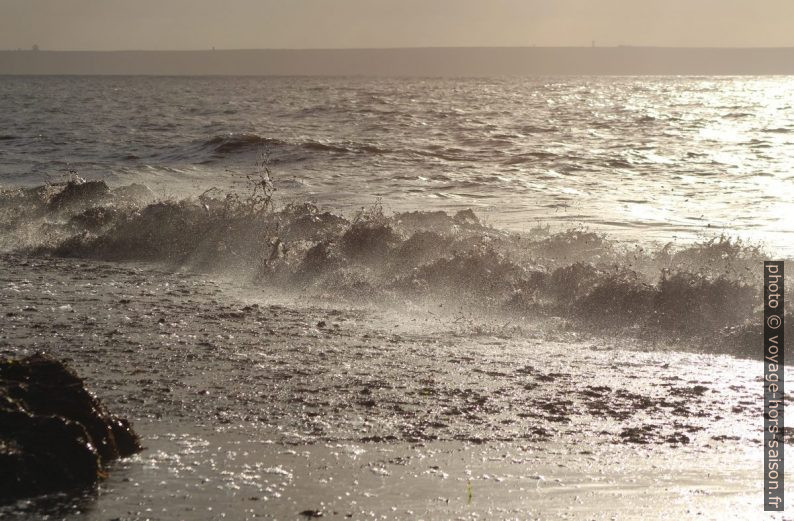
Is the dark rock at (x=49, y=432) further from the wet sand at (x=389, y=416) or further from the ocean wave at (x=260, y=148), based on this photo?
the ocean wave at (x=260, y=148)

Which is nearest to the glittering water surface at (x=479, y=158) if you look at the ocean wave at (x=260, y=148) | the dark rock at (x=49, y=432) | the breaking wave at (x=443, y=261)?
the ocean wave at (x=260, y=148)

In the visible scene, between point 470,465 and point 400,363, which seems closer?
point 470,465

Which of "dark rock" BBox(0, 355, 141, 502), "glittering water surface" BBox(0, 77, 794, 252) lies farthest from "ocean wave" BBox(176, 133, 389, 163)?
"dark rock" BBox(0, 355, 141, 502)

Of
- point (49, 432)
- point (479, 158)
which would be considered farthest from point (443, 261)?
point (479, 158)

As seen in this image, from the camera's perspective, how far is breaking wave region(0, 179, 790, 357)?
7238mm

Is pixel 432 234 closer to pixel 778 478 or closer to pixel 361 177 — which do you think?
pixel 778 478

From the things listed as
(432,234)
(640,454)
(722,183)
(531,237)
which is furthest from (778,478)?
(722,183)

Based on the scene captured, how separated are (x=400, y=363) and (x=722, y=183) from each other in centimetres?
1268

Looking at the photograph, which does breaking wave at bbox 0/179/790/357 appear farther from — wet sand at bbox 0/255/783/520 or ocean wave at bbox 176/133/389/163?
ocean wave at bbox 176/133/389/163

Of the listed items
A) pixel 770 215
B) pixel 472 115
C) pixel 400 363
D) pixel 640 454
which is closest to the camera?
pixel 640 454

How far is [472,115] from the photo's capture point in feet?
113

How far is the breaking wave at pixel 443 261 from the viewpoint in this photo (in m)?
7.24

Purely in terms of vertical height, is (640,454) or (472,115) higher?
(472,115)

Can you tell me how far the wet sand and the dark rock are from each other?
118 mm
